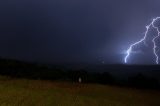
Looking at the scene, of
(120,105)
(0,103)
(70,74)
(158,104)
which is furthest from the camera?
(70,74)

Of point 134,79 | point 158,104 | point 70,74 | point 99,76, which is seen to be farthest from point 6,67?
point 158,104

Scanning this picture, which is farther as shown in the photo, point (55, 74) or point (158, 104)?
point (55, 74)

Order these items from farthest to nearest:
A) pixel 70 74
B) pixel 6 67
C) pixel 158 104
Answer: pixel 6 67 < pixel 70 74 < pixel 158 104

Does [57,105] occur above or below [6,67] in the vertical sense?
below

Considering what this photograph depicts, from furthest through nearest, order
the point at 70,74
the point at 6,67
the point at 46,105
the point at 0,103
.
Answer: the point at 6,67 < the point at 70,74 < the point at 46,105 < the point at 0,103

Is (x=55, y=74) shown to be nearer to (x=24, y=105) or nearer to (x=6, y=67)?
(x=6, y=67)

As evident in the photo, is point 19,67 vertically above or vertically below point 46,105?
above

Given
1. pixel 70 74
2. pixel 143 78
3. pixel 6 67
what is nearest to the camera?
pixel 143 78

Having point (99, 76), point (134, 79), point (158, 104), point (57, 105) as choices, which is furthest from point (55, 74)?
point (57, 105)

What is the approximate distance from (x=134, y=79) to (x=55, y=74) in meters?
11.4

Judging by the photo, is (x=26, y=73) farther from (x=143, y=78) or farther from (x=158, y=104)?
(x=158, y=104)

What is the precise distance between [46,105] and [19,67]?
35.9 metres

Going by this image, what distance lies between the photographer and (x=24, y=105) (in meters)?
11.5

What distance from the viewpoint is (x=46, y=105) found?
12.2m
